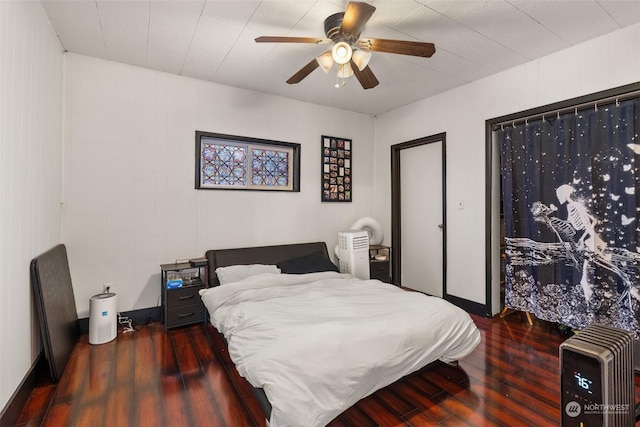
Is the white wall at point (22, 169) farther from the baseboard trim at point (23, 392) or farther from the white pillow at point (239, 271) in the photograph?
the white pillow at point (239, 271)

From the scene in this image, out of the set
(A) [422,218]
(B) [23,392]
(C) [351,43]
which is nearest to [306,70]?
(C) [351,43]

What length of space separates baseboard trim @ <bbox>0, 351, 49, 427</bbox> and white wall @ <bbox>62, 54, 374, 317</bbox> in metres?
0.81

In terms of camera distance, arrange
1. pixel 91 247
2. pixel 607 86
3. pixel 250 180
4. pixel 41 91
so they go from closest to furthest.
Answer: pixel 41 91 → pixel 607 86 → pixel 91 247 → pixel 250 180

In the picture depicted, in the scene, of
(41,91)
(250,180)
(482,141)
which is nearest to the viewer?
(41,91)

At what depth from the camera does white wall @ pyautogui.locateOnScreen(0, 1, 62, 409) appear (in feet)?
5.31

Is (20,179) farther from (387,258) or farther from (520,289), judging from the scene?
(520,289)

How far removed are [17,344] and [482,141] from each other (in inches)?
168

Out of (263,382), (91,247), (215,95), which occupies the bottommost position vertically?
(263,382)

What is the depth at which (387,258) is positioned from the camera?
4.36 m

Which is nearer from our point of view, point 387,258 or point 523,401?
point 523,401

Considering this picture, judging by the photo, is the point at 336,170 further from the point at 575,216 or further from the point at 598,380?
the point at 598,380

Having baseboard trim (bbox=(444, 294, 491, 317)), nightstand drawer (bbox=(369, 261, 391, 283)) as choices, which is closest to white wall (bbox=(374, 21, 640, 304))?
baseboard trim (bbox=(444, 294, 491, 317))

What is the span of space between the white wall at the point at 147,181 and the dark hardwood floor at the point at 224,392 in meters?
0.84

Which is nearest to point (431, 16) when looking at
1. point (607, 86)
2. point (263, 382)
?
point (607, 86)
